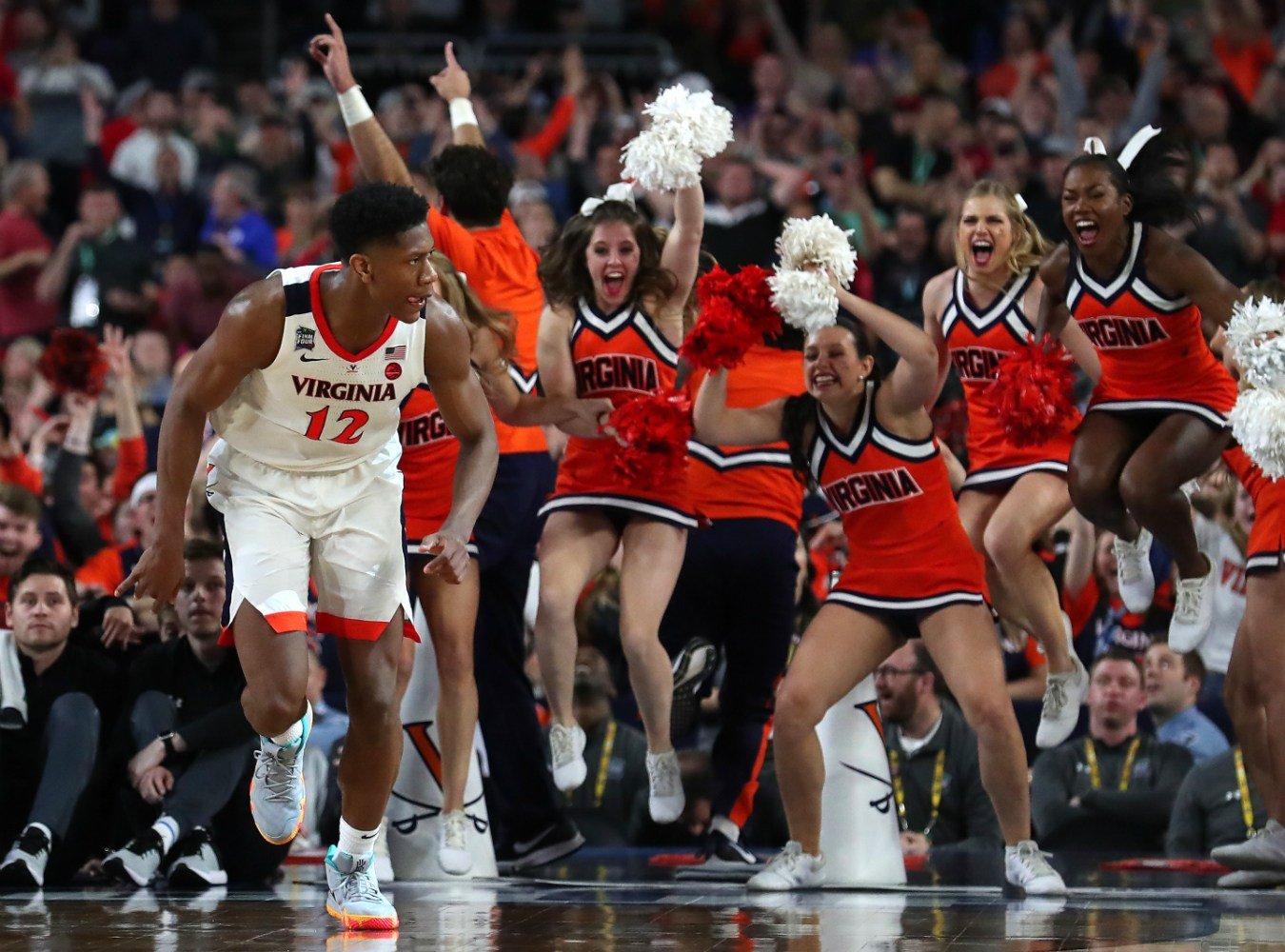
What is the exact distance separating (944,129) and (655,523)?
6.63m

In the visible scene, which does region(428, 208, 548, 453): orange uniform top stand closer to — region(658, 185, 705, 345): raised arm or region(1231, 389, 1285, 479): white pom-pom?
region(658, 185, 705, 345): raised arm

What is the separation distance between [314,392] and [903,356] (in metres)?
2.15

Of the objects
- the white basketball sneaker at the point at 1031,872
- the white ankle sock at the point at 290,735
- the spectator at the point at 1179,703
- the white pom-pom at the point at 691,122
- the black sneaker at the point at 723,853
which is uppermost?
the white pom-pom at the point at 691,122

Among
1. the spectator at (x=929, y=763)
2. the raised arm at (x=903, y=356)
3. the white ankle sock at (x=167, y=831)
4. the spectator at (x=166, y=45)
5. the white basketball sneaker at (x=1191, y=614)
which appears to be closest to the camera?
the raised arm at (x=903, y=356)

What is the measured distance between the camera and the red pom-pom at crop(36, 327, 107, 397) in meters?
9.30

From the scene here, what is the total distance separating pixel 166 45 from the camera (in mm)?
16062

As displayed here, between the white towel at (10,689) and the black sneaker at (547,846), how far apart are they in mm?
1894

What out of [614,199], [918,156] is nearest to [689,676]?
[614,199]

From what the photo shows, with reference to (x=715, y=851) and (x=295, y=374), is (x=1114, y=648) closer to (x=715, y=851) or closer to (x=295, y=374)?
(x=715, y=851)

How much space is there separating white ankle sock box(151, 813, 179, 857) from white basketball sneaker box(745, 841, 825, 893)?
206 centimetres

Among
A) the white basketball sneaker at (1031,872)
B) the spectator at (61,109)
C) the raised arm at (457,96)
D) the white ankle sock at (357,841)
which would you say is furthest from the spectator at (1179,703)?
the spectator at (61,109)

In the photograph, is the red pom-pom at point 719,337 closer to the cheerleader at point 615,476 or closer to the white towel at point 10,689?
the cheerleader at point 615,476

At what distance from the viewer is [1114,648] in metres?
8.48

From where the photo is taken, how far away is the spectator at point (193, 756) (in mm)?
7121
